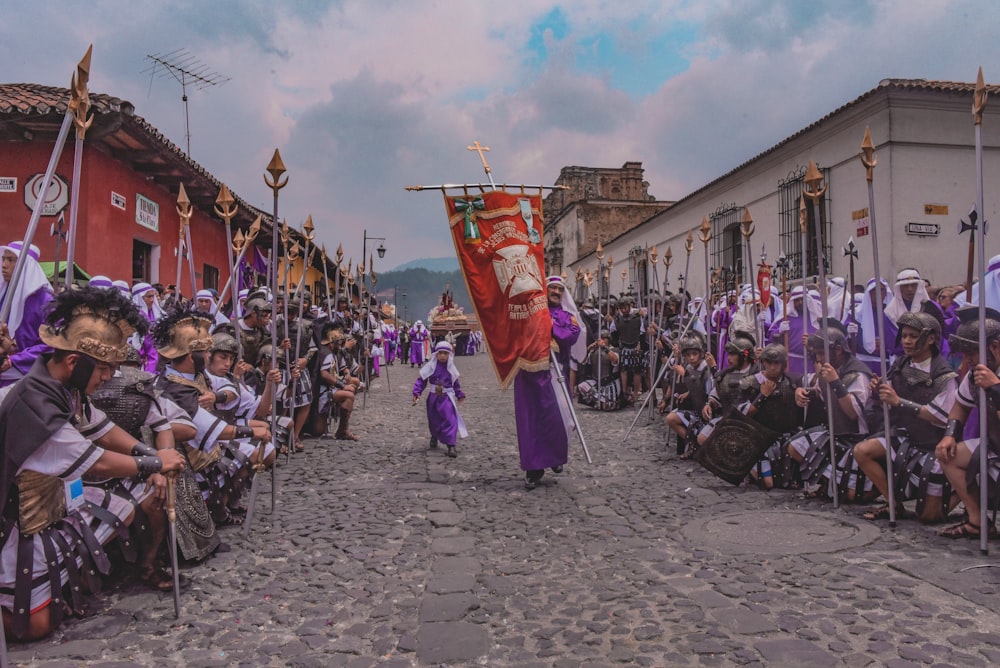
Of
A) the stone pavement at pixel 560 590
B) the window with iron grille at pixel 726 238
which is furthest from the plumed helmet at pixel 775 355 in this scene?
the window with iron grille at pixel 726 238

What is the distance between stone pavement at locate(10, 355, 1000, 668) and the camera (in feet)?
11.2

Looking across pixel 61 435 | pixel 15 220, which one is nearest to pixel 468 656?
pixel 61 435

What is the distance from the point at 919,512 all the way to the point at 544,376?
3.31m

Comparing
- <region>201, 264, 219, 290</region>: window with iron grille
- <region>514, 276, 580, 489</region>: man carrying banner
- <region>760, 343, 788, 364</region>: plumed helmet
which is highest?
<region>201, 264, 219, 290</region>: window with iron grille

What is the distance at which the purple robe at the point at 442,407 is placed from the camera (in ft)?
29.8

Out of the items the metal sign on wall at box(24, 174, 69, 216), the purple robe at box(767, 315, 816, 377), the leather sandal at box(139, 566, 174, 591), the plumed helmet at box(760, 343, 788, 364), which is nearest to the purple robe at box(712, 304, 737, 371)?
the purple robe at box(767, 315, 816, 377)

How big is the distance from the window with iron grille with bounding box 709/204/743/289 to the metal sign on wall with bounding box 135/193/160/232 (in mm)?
14343

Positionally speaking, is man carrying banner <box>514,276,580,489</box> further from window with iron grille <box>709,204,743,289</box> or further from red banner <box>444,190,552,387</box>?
window with iron grille <box>709,204,743,289</box>

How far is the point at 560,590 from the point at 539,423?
290 cm

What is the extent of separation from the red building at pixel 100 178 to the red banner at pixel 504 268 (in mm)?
5963

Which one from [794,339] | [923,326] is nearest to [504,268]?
[794,339]

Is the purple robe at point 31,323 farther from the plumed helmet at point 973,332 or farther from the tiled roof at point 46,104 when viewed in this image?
the plumed helmet at point 973,332

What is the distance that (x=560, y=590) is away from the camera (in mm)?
4223

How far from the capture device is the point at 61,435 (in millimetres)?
3369
